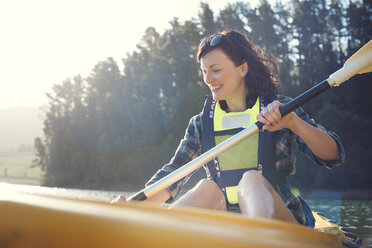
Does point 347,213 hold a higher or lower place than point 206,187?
lower

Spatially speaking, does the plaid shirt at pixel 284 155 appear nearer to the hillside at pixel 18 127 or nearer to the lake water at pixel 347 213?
the lake water at pixel 347 213

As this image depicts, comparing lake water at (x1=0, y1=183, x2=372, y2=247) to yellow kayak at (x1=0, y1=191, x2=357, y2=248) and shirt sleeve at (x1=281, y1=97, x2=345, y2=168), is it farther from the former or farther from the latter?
shirt sleeve at (x1=281, y1=97, x2=345, y2=168)

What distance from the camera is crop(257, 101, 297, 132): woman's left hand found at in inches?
76.9

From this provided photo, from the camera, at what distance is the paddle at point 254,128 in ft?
6.60

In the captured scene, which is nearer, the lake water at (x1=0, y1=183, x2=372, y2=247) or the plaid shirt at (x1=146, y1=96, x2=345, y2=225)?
the lake water at (x1=0, y1=183, x2=372, y2=247)

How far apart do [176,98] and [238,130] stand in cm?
2504

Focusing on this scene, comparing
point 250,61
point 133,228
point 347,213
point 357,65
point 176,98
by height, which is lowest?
point 347,213

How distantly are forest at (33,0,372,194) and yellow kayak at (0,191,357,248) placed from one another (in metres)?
20.7

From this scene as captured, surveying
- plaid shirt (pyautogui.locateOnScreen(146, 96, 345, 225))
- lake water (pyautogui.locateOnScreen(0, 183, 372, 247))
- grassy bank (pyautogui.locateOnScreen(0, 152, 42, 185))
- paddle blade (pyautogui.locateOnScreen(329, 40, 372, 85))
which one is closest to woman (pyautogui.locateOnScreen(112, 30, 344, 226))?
plaid shirt (pyautogui.locateOnScreen(146, 96, 345, 225))

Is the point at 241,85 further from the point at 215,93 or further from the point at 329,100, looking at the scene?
the point at 329,100

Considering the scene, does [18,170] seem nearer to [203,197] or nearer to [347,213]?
[347,213]

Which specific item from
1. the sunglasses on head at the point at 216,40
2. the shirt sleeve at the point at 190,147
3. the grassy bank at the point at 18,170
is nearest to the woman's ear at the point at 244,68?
the sunglasses on head at the point at 216,40

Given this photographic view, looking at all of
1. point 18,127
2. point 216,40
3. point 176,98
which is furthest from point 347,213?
point 18,127

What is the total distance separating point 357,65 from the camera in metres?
2.21
